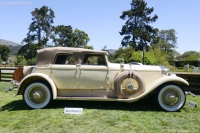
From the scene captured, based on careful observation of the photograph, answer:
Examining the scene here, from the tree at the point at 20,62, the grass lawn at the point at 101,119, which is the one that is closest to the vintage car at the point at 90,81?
the grass lawn at the point at 101,119

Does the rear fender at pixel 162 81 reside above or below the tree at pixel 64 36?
below

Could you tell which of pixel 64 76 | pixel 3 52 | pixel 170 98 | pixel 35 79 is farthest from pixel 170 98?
pixel 3 52

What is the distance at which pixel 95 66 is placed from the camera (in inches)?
276

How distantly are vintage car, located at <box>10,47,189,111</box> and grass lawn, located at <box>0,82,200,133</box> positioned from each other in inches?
14.0

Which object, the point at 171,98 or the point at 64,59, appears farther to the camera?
the point at 64,59

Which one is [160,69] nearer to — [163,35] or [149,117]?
[149,117]

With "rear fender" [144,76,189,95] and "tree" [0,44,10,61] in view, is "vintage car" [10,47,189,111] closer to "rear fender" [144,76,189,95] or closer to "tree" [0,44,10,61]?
"rear fender" [144,76,189,95]

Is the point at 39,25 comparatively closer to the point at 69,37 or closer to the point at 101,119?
the point at 69,37

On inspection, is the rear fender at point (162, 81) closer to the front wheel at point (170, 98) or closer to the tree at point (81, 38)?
the front wheel at point (170, 98)

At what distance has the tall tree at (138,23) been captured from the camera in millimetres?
60375

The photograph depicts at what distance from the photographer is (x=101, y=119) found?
5840 mm

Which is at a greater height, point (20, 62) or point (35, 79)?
point (20, 62)

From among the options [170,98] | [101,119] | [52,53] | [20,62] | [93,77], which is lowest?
[101,119]

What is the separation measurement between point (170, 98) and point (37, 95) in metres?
3.69
